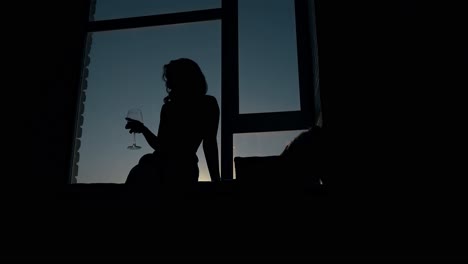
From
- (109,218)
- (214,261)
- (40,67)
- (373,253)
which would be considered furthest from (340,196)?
(40,67)

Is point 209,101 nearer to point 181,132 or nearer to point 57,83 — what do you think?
point 181,132

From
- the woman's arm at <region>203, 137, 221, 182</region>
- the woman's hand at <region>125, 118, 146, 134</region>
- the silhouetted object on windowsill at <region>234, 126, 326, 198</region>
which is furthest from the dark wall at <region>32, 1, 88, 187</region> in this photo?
the silhouetted object on windowsill at <region>234, 126, 326, 198</region>

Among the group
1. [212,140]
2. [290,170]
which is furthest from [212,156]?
[290,170]

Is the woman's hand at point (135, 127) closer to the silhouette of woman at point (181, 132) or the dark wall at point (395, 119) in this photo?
the silhouette of woman at point (181, 132)

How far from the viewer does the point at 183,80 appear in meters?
1.74

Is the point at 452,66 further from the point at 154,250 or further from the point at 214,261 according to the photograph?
the point at 154,250

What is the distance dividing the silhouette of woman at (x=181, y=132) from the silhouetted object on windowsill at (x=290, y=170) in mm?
295

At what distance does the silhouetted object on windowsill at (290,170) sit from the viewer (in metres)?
1.23

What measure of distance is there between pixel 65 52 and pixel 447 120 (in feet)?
7.13

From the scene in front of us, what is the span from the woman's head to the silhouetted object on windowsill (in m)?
0.61

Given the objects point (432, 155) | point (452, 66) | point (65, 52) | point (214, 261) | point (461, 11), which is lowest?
point (214, 261)

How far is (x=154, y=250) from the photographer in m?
1.19

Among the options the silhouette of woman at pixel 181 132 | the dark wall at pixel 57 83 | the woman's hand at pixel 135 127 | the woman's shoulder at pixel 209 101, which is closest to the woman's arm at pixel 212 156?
the silhouette of woman at pixel 181 132

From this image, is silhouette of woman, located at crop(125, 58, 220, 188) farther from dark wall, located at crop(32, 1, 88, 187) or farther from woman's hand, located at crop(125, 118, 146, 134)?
dark wall, located at crop(32, 1, 88, 187)
